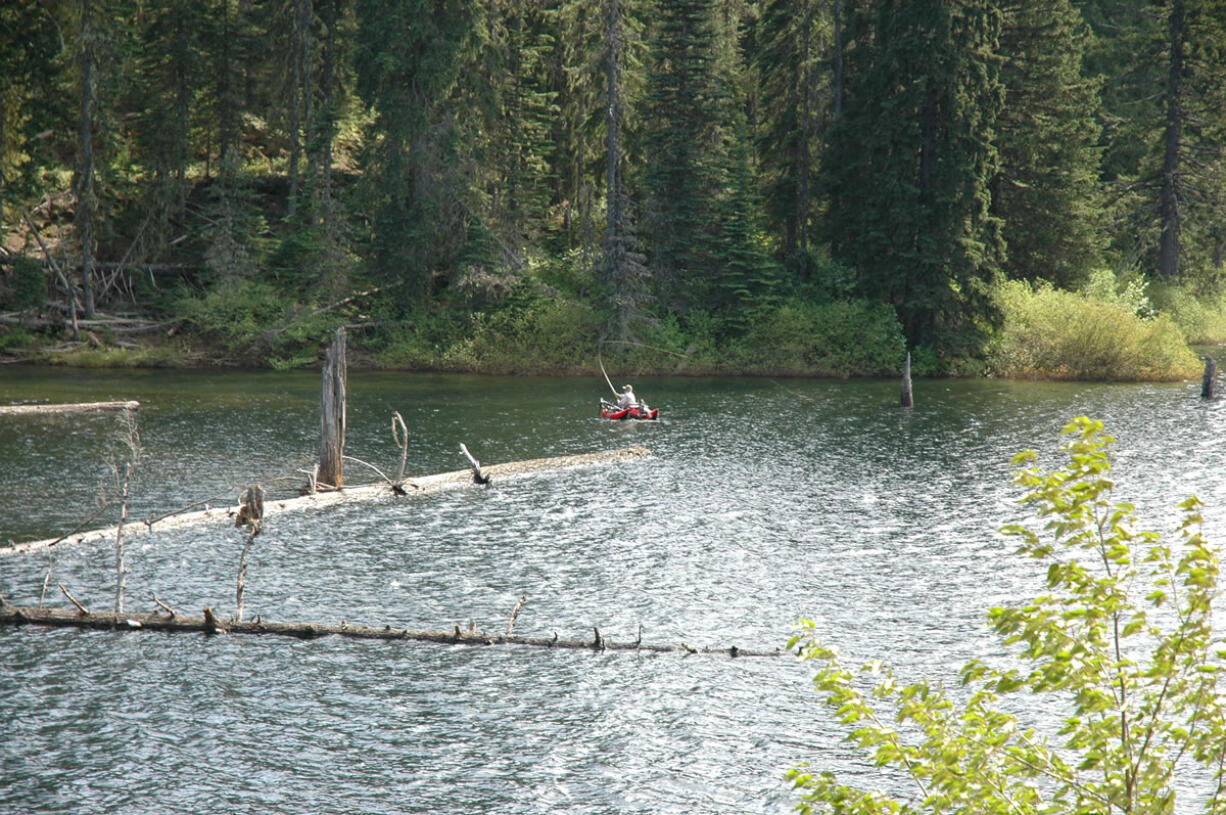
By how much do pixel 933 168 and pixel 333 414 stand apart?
128 ft

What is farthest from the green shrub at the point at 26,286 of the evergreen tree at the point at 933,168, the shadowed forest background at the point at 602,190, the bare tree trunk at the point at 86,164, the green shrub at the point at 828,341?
the evergreen tree at the point at 933,168

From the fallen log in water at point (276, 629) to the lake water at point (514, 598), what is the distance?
0.22m

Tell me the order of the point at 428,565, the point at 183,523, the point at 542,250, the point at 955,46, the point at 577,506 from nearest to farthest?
the point at 428,565 → the point at 183,523 → the point at 577,506 → the point at 955,46 → the point at 542,250

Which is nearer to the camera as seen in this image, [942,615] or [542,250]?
[942,615]

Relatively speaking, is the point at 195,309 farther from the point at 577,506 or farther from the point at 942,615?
the point at 942,615

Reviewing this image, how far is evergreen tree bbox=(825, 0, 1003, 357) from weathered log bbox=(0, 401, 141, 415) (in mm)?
36435

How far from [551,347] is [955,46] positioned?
82.2 ft

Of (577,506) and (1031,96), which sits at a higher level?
(1031,96)

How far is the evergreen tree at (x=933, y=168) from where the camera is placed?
184 feet

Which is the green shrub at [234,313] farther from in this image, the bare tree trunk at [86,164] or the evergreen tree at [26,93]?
the evergreen tree at [26,93]

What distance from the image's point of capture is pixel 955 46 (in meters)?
56.0

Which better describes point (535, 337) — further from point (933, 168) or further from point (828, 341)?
point (933, 168)

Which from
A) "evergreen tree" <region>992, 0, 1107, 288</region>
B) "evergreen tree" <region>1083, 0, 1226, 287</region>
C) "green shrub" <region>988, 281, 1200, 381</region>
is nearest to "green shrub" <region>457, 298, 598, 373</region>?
"green shrub" <region>988, 281, 1200, 381</region>

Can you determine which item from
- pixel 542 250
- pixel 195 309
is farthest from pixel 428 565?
pixel 542 250
